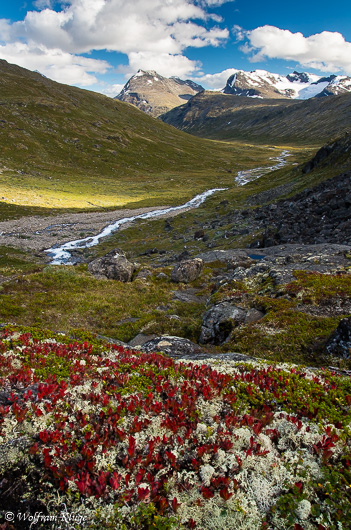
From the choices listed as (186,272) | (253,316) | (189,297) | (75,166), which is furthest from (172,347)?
(75,166)

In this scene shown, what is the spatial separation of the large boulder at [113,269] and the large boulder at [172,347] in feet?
58.5

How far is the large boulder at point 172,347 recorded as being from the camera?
1349 cm

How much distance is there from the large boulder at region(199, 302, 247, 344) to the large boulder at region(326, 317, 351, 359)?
16.7 feet

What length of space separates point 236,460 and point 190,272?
25.5 m

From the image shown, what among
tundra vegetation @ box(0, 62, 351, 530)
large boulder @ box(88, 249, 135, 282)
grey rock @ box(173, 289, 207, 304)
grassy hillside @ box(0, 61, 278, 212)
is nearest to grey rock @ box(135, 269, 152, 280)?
large boulder @ box(88, 249, 135, 282)

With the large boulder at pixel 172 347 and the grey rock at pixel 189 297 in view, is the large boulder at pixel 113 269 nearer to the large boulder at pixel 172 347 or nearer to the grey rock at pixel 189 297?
the grey rock at pixel 189 297

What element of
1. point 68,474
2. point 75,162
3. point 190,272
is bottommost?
point 190,272

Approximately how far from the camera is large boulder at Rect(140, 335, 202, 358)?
1349 cm

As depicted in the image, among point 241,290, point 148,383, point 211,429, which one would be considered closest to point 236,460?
point 211,429

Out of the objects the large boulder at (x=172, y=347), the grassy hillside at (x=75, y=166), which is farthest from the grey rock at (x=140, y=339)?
the grassy hillside at (x=75, y=166)

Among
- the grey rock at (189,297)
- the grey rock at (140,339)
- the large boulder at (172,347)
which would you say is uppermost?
the large boulder at (172,347)

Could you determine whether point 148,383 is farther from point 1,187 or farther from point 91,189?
point 91,189

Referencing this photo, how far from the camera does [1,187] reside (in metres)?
90.9

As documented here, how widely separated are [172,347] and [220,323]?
3998mm
